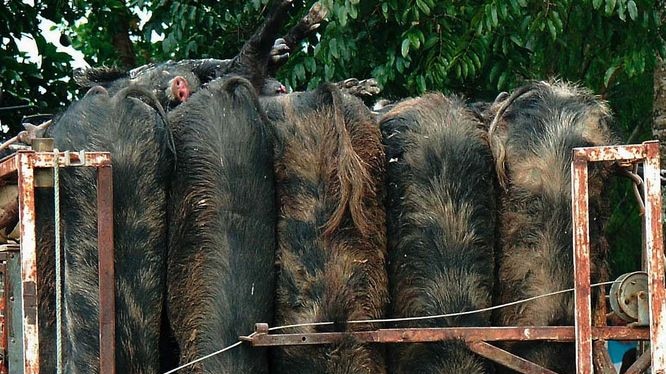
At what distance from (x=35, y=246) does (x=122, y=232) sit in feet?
1.39

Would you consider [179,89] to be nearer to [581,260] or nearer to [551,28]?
[581,260]

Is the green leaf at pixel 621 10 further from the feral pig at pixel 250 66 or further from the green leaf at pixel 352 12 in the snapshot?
the feral pig at pixel 250 66

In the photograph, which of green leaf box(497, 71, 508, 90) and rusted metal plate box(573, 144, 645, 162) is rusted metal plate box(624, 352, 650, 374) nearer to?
rusted metal plate box(573, 144, 645, 162)

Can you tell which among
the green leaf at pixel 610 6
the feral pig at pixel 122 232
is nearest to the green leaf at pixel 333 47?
the green leaf at pixel 610 6

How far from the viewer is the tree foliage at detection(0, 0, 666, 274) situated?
8023mm

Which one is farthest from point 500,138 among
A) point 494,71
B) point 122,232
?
point 494,71

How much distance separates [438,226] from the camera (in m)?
5.02

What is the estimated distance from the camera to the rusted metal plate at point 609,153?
15.2ft

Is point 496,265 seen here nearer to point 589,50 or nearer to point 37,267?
point 37,267

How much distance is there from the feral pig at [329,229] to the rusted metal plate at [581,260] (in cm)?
84

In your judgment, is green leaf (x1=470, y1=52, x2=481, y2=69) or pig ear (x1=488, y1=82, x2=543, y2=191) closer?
pig ear (x1=488, y1=82, x2=543, y2=191)

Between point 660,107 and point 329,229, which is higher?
point 660,107

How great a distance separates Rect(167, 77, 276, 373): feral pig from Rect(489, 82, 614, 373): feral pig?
3.35 feet

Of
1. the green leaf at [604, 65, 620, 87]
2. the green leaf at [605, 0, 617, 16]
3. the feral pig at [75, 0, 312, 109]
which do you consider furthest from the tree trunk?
the feral pig at [75, 0, 312, 109]
